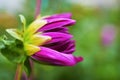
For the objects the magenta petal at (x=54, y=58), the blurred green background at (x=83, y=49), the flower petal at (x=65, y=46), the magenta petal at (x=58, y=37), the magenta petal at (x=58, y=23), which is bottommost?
the magenta petal at (x=54, y=58)

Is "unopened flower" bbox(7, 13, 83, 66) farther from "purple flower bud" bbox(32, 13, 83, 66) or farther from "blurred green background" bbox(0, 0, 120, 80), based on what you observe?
"blurred green background" bbox(0, 0, 120, 80)

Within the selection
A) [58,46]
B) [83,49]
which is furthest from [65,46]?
[83,49]

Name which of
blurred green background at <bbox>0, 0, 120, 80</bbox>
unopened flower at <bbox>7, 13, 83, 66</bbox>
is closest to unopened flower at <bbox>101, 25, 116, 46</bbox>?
blurred green background at <bbox>0, 0, 120, 80</bbox>

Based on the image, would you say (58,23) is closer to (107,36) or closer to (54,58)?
(54,58)

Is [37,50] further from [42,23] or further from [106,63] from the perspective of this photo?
[106,63]

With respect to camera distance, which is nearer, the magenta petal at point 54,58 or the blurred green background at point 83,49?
the magenta petal at point 54,58

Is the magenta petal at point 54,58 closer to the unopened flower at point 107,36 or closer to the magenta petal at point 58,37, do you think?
the magenta petal at point 58,37

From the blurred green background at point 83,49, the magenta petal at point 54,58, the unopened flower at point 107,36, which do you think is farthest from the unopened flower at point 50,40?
the unopened flower at point 107,36

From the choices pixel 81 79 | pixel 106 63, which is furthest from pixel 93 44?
pixel 81 79
